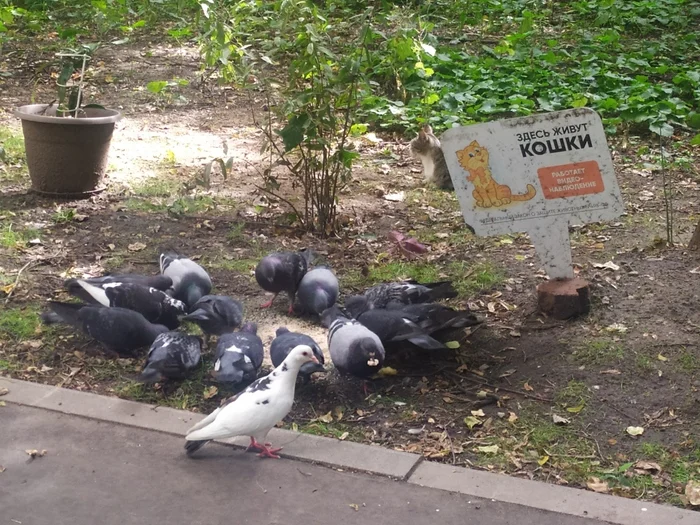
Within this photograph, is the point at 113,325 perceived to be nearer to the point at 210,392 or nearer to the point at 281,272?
the point at 210,392

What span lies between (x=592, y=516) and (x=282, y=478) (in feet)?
4.14

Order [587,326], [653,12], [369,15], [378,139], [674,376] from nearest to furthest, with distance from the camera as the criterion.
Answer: [674,376], [587,326], [369,15], [378,139], [653,12]

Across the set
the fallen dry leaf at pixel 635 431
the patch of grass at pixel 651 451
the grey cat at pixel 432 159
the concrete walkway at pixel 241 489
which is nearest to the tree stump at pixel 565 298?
the fallen dry leaf at pixel 635 431

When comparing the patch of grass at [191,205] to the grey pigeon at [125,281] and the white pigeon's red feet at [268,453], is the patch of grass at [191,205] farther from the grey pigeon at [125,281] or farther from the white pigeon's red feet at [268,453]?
the white pigeon's red feet at [268,453]

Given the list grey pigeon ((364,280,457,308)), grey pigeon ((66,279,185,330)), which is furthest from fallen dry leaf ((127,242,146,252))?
grey pigeon ((364,280,457,308))

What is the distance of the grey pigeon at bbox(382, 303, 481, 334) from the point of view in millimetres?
4773

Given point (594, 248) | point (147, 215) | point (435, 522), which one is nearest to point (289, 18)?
point (147, 215)

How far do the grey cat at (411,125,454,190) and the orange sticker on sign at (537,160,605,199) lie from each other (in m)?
2.82

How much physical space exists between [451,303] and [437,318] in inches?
28.7

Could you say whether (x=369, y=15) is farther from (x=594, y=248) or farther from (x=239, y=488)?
(x=239, y=488)

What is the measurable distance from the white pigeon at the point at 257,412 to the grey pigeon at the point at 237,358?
1.19ft

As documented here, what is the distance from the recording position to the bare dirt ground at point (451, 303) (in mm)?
4102

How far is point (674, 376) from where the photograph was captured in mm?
4473

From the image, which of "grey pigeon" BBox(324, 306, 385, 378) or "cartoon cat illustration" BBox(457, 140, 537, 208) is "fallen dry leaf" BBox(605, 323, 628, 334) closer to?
"cartoon cat illustration" BBox(457, 140, 537, 208)
